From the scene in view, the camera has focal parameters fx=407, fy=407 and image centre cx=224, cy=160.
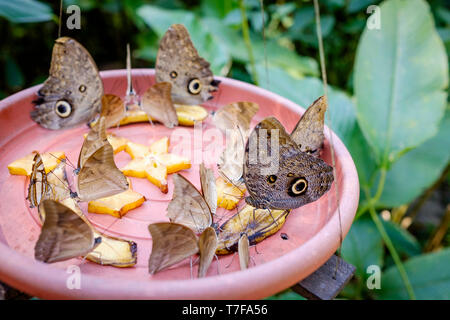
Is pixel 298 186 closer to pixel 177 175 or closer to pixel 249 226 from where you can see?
pixel 249 226

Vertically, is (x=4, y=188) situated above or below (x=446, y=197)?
above

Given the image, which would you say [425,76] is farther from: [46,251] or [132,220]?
[46,251]

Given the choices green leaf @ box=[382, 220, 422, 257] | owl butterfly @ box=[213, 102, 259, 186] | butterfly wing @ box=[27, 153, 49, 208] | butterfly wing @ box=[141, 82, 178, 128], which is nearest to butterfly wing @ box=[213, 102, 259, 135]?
owl butterfly @ box=[213, 102, 259, 186]

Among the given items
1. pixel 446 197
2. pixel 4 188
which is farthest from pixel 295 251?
pixel 446 197

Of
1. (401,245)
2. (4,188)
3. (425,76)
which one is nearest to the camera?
(4,188)

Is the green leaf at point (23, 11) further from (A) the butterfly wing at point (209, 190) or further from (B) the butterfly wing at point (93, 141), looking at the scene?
(A) the butterfly wing at point (209, 190)

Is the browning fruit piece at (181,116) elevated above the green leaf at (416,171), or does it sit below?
above

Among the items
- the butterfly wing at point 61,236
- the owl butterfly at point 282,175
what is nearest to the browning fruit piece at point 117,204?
the butterfly wing at point 61,236

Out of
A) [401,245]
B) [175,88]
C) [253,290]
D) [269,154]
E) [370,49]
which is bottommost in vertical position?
[401,245]
